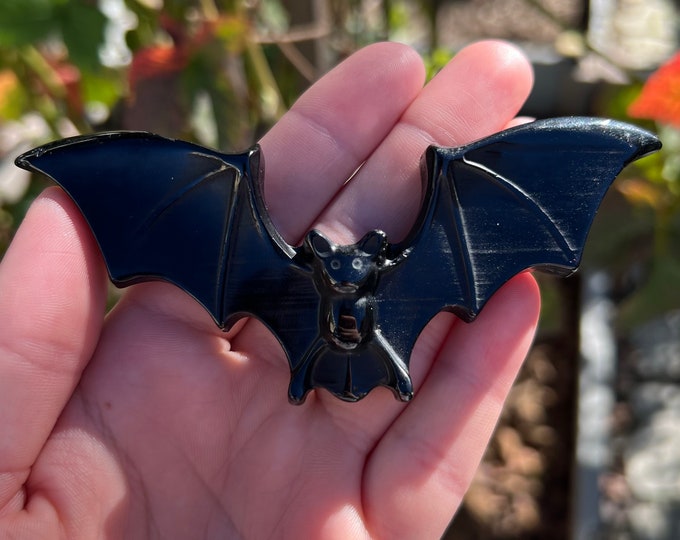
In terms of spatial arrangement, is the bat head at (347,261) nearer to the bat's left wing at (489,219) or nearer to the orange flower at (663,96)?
the bat's left wing at (489,219)

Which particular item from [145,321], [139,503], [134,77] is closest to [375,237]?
[145,321]

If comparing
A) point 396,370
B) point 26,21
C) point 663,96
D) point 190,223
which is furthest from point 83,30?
point 663,96

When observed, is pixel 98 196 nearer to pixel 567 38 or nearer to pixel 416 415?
pixel 416 415

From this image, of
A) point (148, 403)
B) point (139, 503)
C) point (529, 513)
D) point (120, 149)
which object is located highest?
point (120, 149)

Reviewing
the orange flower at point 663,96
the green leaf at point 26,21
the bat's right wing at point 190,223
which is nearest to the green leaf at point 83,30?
the green leaf at point 26,21

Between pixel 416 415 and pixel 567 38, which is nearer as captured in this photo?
pixel 416 415

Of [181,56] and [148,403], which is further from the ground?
[181,56]
